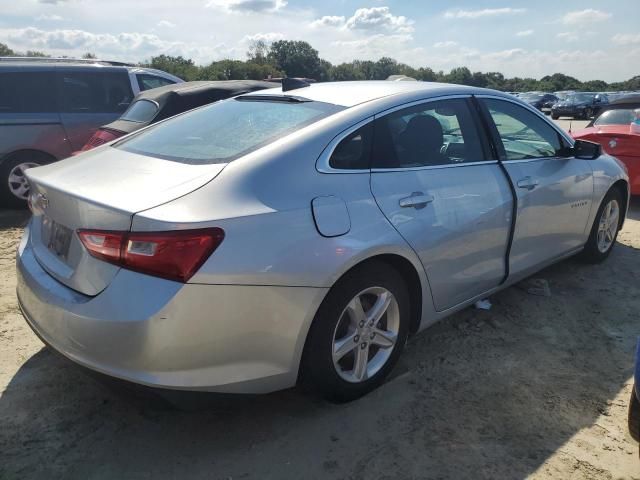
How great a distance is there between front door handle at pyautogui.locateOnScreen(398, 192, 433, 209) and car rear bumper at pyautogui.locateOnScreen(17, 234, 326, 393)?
2.29 feet

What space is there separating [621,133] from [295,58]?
80.9 meters

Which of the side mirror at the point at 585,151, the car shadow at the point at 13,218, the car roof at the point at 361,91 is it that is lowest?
the car shadow at the point at 13,218

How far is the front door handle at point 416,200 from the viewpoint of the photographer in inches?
106

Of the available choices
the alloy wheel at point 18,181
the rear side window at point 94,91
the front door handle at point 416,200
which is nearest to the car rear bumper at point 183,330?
the front door handle at point 416,200

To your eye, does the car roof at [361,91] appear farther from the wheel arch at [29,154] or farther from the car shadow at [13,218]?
the wheel arch at [29,154]

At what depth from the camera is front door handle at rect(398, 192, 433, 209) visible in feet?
8.87

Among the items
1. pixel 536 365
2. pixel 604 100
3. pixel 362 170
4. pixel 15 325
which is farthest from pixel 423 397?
pixel 604 100

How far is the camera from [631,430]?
7.31ft

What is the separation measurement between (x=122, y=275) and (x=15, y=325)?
2.05 metres

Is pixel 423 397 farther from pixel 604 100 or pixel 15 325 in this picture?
pixel 604 100

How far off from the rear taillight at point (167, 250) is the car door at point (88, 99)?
5.73 meters

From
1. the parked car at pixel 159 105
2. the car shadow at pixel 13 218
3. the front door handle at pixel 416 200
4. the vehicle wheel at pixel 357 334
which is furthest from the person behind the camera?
the car shadow at pixel 13 218

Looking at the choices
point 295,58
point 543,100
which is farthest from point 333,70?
point 543,100

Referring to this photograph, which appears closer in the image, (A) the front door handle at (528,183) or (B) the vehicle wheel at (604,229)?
(A) the front door handle at (528,183)
